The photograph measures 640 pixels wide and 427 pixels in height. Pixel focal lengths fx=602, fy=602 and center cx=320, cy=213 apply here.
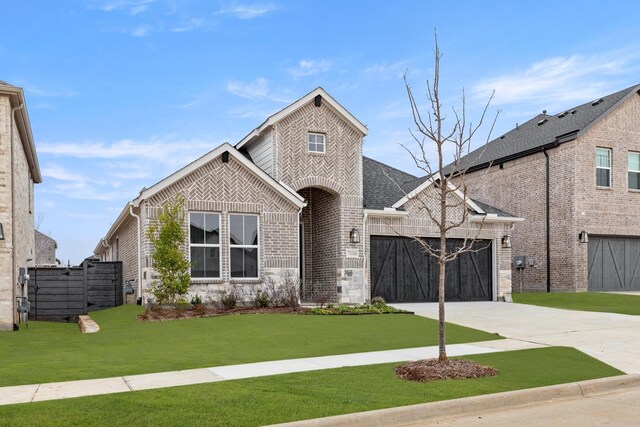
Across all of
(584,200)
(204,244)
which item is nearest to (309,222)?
(204,244)

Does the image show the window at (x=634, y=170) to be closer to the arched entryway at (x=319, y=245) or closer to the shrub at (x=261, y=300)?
the arched entryway at (x=319, y=245)

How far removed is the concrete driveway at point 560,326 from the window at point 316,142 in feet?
20.4

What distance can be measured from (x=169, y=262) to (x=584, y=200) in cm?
1784

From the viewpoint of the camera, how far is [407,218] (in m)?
22.0

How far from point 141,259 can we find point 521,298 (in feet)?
49.5

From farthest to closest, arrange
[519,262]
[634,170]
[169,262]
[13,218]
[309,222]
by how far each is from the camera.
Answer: [634,170] → [519,262] → [309,222] → [169,262] → [13,218]

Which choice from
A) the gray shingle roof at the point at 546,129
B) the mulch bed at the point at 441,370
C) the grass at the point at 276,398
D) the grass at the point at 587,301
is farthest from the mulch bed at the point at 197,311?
the gray shingle roof at the point at 546,129

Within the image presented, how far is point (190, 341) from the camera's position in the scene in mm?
12312

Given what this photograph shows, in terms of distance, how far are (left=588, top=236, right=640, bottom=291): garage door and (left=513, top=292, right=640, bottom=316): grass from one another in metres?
2.04

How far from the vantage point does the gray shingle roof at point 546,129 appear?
26422 millimetres

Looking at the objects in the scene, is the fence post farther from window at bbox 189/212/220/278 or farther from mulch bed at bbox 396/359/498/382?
mulch bed at bbox 396/359/498/382

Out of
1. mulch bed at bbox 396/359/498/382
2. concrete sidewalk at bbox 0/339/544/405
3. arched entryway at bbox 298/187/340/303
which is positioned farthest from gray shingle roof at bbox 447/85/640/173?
mulch bed at bbox 396/359/498/382

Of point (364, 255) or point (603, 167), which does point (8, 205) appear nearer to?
point (364, 255)

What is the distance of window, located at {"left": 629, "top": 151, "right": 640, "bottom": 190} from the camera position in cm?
2683
